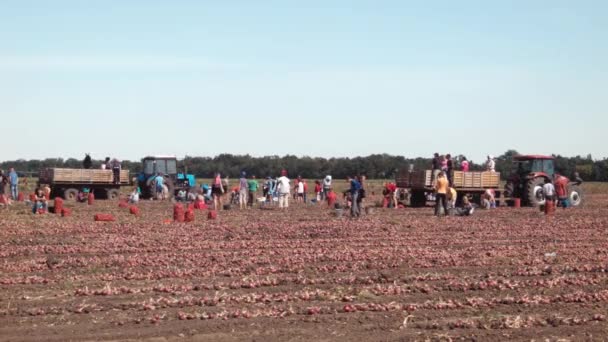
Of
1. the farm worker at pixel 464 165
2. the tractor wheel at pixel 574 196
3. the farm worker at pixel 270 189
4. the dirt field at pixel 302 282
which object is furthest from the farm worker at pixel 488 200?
the dirt field at pixel 302 282

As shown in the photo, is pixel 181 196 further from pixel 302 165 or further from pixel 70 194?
pixel 302 165

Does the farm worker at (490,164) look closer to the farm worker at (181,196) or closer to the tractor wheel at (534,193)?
the tractor wheel at (534,193)

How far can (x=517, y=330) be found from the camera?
9609mm

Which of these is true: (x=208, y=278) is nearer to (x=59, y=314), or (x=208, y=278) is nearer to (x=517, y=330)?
(x=59, y=314)

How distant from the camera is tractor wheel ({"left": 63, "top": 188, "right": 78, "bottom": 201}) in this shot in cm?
4128

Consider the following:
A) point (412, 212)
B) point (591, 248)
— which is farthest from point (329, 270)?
point (412, 212)

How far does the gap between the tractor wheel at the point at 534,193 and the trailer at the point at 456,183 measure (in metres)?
1.29

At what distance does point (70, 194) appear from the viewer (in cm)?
4147

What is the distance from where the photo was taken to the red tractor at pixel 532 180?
3441 centimetres

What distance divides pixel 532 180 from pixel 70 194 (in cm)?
2084

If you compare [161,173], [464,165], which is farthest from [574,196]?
[161,173]

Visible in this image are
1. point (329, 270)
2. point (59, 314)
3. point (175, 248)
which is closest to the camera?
point (59, 314)

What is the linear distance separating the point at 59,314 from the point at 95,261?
5.10m

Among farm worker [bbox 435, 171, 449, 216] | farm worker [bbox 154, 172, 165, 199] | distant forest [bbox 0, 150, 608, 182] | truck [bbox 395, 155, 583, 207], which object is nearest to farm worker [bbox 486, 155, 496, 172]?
truck [bbox 395, 155, 583, 207]
